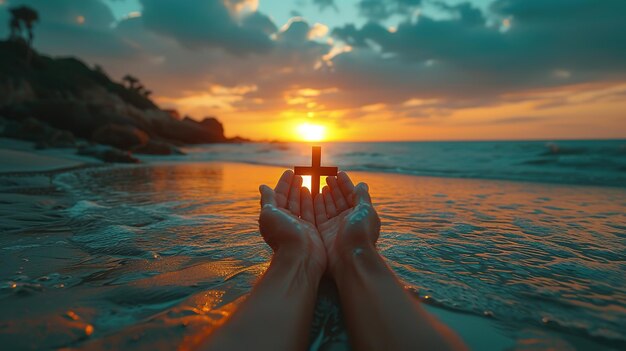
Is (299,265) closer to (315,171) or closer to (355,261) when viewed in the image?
(355,261)

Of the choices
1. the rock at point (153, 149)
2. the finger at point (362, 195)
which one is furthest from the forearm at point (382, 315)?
the rock at point (153, 149)

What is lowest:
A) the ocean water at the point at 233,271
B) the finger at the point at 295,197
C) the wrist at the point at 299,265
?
the ocean water at the point at 233,271

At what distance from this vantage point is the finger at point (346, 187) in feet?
9.59

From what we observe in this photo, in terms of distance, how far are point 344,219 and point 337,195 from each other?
2.48 feet

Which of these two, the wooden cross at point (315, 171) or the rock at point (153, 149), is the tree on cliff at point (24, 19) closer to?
the rock at point (153, 149)

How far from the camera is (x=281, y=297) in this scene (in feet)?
5.13

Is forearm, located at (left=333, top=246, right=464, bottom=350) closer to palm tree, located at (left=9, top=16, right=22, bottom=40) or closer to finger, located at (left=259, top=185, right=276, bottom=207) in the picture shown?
finger, located at (left=259, top=185, right=276, bottom=207)

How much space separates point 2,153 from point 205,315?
9.62 meters

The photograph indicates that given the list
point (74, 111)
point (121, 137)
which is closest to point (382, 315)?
point (121, 137)

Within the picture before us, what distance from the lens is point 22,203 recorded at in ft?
12.7

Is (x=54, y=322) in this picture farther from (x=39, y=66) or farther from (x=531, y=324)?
(x=39, y=66)

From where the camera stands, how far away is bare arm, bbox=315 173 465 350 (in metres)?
1.30

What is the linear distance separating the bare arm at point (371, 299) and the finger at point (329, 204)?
14.2 inches

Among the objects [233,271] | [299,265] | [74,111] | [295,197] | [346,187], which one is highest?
[74,111]
